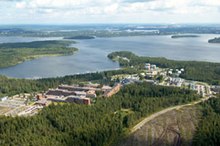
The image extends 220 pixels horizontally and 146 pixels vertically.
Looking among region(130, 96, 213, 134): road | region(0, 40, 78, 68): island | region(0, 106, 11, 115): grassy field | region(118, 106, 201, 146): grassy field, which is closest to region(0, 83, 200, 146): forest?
region(130, 96, 213, 134): road

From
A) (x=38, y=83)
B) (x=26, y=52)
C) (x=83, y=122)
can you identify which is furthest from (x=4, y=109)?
(x=26, y=52)

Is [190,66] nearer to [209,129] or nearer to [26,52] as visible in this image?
[209,129]

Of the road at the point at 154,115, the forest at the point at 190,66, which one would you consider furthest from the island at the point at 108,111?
A: the forest at the point at 190,66

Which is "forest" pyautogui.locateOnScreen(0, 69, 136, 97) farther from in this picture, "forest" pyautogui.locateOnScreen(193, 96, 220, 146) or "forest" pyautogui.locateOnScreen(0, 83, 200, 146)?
"forest" pyautogui.locateOnScreen(193, 96, 220, 146)

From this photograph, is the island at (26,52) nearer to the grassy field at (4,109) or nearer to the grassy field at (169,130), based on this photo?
the grassy field at (4,109)

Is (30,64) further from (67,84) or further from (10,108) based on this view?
(10,108)

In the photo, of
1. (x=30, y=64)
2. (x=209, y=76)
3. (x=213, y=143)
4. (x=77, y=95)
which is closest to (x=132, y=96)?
(x=77, y=95)
